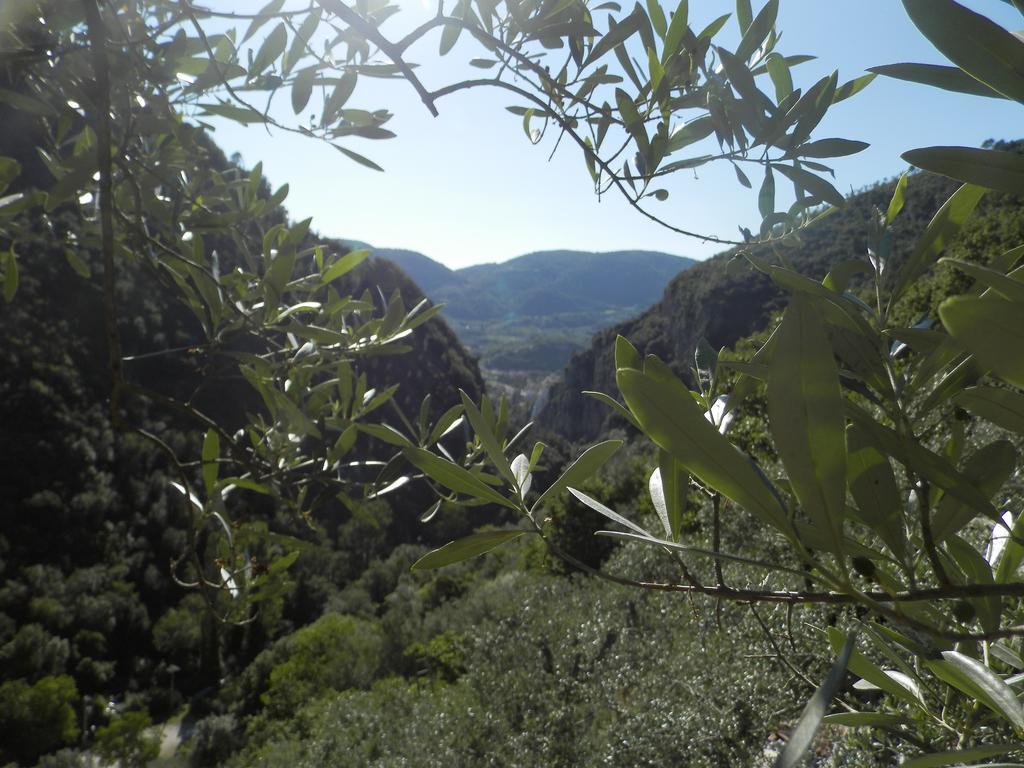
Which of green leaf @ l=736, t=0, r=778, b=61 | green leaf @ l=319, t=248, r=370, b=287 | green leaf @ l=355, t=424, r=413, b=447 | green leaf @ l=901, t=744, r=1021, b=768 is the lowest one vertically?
green leaf @ l=901, t=744, r=1021, b=768

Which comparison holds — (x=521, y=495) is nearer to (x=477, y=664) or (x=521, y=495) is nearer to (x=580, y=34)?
(x=580, y=34)

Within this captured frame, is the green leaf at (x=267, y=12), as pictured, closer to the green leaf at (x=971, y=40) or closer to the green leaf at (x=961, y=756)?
the green leaf at (x=971, y=40)

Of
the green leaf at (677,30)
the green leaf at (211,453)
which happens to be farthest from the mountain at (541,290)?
the green leaf at (677,30)

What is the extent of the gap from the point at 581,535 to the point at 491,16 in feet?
33.9

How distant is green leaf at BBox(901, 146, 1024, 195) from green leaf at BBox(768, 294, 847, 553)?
13cm

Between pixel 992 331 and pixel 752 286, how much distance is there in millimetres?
11602

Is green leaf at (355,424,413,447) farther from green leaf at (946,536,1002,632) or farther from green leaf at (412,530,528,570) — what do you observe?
green leaf at (946,536,1002,632)

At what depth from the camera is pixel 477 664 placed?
21.2 ft

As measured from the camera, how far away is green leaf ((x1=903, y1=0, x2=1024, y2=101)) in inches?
11.6

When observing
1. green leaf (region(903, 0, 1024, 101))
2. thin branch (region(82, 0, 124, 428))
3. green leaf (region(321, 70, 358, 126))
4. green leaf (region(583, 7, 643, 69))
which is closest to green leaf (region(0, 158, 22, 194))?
thin branch (region(82, 0, 124, 428))

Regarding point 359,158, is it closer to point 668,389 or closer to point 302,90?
point 302,90

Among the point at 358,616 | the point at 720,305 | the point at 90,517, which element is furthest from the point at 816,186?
the point at 90,517

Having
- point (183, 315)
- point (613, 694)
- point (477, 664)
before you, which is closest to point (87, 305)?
point (183, 315)

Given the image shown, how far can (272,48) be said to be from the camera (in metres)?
1.01
